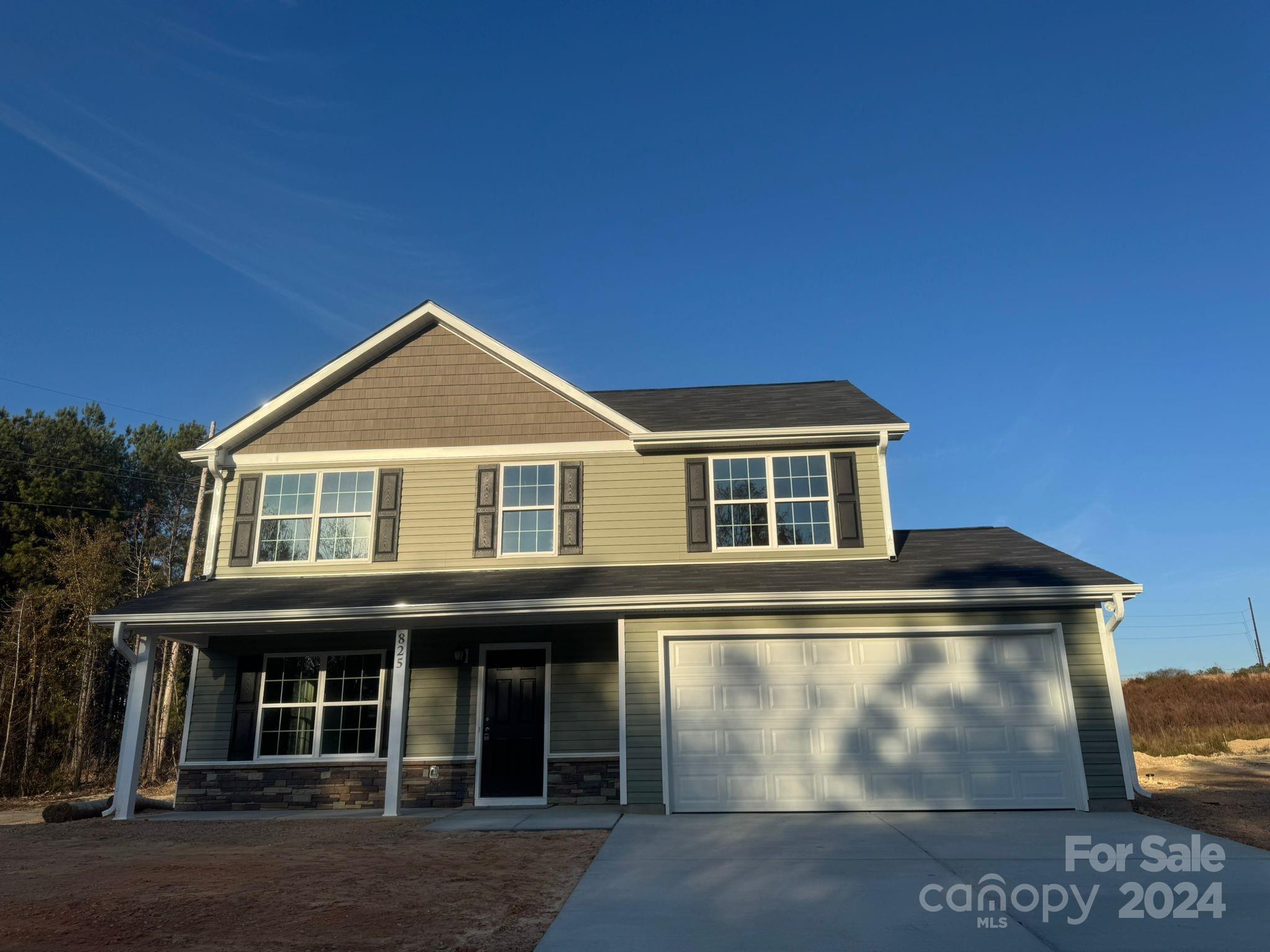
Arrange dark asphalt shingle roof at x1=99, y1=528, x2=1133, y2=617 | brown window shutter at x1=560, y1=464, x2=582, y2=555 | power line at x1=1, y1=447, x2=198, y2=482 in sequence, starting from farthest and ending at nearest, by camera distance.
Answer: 1. power line at x1=1, y1=447, x2=198, y2=482
2. brown window shutter at x1=560, y1=464, x2=582, y2=555
3. dark asphalt shingle roof at x1=99, y1=528, x2=1133, y2=617

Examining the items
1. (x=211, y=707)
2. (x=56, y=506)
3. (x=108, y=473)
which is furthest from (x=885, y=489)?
(x=108, y=473)

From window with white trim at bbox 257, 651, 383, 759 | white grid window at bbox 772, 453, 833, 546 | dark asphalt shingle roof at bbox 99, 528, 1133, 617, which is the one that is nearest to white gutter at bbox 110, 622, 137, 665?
dark asphalt shingle roof at bbox 99, 528, 1133, 617

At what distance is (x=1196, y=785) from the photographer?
Answer: 12750mm

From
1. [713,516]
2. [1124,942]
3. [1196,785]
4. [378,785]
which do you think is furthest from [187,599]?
[1196,785]

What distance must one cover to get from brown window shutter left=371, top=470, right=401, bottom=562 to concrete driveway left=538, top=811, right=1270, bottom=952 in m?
5.84

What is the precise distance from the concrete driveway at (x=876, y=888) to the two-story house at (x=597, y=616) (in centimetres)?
126

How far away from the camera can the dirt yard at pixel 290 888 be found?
5098mm

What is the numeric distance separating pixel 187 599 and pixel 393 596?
9.69 ft

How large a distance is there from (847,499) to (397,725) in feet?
23.3

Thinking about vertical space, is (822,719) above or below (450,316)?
below

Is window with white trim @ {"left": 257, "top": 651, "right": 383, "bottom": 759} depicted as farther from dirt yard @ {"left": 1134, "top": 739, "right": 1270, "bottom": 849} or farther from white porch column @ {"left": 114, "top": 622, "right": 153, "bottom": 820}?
dirt yard @ {"left": 1134, "top": 739, "right": 1270, "bottom": 849}

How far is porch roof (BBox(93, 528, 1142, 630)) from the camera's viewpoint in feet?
33.7

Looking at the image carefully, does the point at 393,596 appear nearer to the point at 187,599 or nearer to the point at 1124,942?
the point at 187,599

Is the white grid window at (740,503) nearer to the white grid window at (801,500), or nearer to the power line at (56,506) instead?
the white grid window at (801,500)
